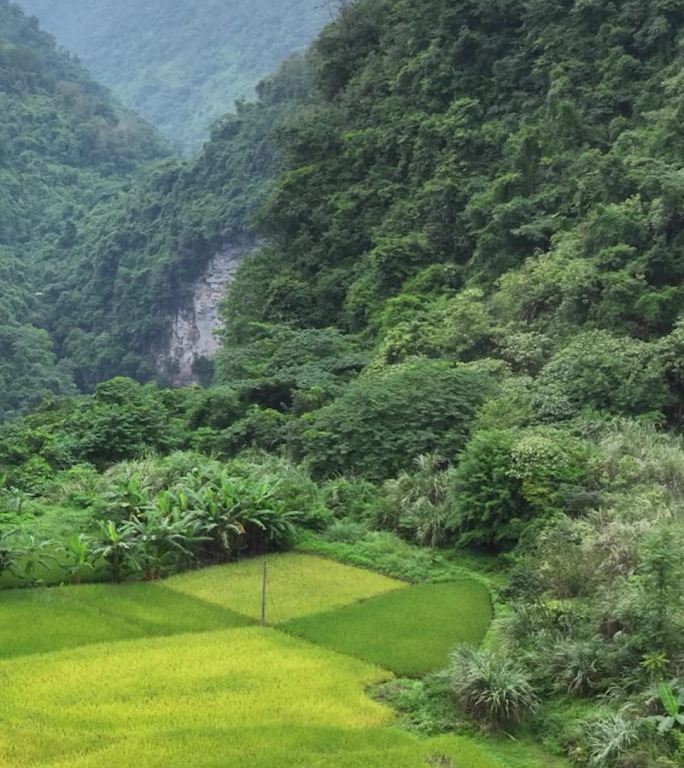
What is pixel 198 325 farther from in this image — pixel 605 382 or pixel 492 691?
pixel 492 691

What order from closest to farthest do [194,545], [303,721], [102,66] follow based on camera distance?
1. [303,721]
2. [194,545]
3. [102,66]

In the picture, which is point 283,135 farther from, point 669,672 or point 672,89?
point 669,672

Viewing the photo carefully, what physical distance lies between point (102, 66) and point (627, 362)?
119284 mm

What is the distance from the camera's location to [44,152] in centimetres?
7412

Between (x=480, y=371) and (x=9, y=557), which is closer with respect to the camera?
(x=9, y=557)

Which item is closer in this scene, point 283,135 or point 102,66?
point 283,135

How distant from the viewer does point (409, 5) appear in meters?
34.5

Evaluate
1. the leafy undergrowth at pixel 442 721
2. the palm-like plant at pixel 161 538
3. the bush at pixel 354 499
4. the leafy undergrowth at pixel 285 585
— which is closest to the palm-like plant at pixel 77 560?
the palm-like plant at pixel 161 538

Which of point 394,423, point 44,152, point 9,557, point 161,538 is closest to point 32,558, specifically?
point 9,557

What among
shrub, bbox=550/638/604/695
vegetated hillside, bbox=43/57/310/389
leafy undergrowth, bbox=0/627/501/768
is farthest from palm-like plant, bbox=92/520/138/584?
vegetated hillside, bbox=43/57/310/389

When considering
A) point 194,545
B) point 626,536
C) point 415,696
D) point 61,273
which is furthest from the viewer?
point 61,273

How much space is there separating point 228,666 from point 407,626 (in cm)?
241

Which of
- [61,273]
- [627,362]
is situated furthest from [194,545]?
[61,273]

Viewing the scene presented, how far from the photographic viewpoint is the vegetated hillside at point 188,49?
106 metres
